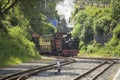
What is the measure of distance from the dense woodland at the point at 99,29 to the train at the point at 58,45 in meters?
4.75

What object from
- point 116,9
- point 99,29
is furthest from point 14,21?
point 99,29

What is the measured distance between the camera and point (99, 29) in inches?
2109

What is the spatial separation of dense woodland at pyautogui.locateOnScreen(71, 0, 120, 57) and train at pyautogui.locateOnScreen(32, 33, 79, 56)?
4.75 meters

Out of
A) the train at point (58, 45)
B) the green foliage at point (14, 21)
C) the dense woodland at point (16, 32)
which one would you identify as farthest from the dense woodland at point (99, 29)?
the dense woodland at point (16, 32)

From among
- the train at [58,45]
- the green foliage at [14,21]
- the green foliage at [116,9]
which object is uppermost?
the green foliage at [116,9]

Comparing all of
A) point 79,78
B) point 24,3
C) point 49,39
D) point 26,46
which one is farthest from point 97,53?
point 79,78

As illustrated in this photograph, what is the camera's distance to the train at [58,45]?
1754 inches

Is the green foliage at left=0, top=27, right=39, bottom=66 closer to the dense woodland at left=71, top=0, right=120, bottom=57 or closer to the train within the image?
the train

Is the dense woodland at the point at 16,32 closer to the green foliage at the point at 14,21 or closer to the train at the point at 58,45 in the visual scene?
the green foliage at the point at 14,21

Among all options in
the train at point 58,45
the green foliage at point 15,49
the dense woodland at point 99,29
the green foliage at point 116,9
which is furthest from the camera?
the dense woodland at point 99,29

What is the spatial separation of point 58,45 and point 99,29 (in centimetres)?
1035

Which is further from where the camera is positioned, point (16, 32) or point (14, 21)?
point (14, 21)

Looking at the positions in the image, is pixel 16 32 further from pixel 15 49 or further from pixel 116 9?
pixel 116 9

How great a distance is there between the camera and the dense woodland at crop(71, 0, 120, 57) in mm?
49188
